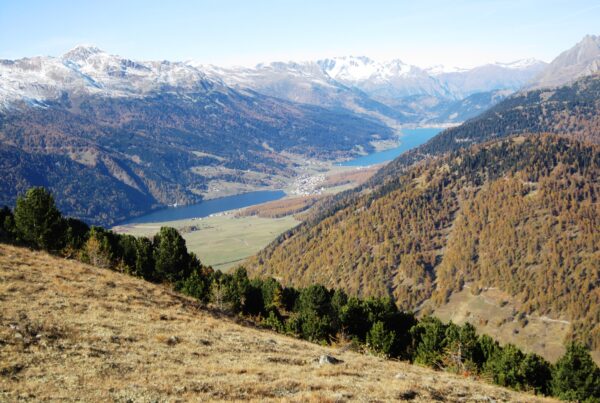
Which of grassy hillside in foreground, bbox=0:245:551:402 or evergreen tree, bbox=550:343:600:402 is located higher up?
grassy hillside in foreground, bbox=0:245:551:402

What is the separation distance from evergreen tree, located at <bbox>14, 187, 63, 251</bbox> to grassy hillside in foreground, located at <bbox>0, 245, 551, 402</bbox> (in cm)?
3146

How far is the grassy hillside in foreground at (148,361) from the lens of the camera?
2500cm

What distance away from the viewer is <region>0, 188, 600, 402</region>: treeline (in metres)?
57.0

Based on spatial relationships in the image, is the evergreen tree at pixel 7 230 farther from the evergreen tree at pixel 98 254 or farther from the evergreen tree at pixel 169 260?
the evergreen tree at pixel 169 260

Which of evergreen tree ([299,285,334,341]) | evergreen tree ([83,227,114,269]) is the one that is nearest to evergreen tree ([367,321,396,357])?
evergreen tree ([299,285,334,341])

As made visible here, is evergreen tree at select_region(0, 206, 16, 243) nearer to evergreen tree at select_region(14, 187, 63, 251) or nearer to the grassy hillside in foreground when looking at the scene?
evergreen tree at select_region(14, 187, 63, 251)

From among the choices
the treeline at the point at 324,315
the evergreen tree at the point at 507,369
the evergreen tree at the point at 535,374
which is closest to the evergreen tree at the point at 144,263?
the treeline at the point at 324,315

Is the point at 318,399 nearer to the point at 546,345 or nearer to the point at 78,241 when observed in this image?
the point at 78,241

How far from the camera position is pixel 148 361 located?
30.6 meters

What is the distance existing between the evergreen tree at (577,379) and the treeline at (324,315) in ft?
0.36

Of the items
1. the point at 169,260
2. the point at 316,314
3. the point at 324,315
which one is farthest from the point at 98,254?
the point at 324,315

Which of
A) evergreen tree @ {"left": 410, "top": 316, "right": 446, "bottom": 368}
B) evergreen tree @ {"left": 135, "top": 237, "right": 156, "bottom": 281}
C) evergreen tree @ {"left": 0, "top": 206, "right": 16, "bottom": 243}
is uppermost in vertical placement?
evergreen tree @ {"left": 0, "top": 206, "right": 16, "bottom": 243}

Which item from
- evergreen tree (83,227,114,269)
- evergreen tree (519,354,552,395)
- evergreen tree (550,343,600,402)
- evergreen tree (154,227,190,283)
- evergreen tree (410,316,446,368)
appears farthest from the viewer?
evergreen tree (154,227,190,283)

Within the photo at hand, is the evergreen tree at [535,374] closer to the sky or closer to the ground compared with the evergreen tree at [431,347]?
closer to the ground
